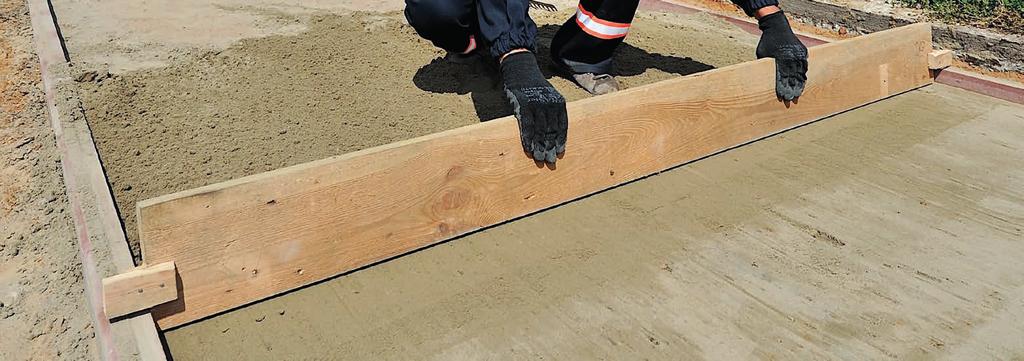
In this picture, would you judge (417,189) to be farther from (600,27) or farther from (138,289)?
(600,27)

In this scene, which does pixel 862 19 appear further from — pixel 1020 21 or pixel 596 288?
pixel 596 288

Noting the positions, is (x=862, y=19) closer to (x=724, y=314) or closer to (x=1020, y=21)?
(x=1020, y=21)

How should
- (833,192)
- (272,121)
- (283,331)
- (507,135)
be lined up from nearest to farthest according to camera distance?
1. (283,331)
2. (507,135)
3. (833,192)
4. (272,121)

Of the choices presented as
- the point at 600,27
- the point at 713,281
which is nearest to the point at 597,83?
the point at 600,27

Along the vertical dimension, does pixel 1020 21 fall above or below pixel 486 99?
above

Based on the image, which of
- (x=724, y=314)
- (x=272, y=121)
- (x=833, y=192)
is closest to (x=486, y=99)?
(x=272, y=121)

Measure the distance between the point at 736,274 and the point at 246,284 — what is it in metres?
1.40

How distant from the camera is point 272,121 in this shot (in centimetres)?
328

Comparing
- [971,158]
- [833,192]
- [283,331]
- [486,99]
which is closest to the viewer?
[283,331]

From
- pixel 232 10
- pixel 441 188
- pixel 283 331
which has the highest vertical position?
pixel 441 188

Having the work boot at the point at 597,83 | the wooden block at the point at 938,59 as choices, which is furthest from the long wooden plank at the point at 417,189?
the wooden block at the point at 938,59

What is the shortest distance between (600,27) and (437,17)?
0.85 m

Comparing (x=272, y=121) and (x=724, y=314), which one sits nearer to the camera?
(x=724, y=314)

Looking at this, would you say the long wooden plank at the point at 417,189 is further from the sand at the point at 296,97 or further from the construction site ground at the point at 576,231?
the sand at the point at 296,97
